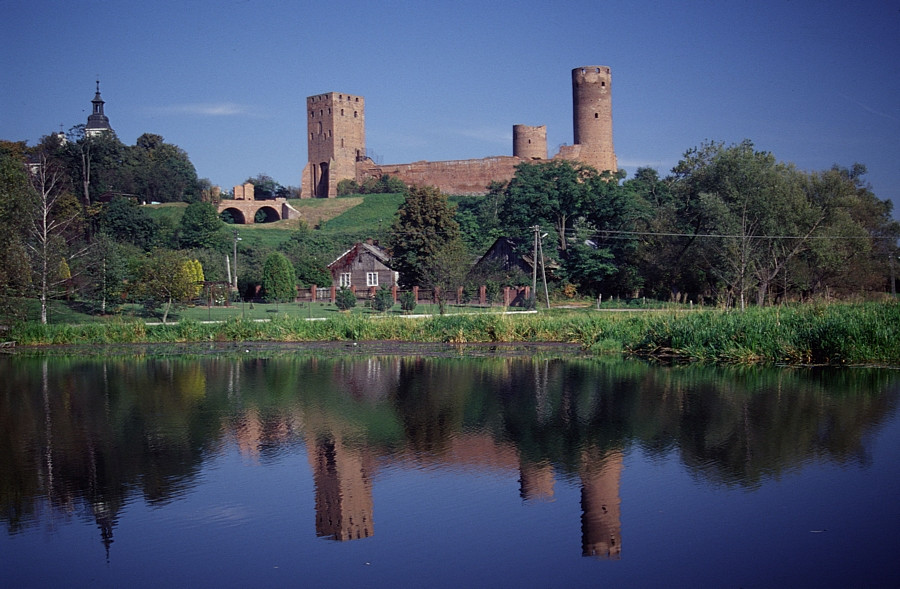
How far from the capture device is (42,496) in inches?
297

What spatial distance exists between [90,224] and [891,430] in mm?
43303

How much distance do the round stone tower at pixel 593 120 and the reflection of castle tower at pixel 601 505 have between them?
49410 mm

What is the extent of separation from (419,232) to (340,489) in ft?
86.1

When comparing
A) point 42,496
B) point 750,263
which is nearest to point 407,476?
point 42,496

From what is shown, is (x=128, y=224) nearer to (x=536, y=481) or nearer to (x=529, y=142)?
(x=529, y=142)

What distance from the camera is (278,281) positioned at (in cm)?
3259

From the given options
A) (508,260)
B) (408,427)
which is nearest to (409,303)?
(508,260)

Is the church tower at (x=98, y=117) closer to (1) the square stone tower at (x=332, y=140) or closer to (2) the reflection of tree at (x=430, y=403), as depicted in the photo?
(1) the square stone tower at (x=332, y=140)

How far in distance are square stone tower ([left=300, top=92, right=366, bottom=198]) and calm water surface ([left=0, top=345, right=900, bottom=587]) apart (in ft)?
179

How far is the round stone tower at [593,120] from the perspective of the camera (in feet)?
185

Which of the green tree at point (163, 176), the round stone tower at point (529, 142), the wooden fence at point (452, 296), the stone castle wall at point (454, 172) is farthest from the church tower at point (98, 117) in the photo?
the wooden fence at point (452, 296)

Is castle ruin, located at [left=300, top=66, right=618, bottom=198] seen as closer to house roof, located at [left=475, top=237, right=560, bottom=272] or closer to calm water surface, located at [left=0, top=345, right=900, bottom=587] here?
house roof, located at [left=475, top=237, right=560, bottom=272]

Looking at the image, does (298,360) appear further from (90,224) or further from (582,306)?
(90,224)

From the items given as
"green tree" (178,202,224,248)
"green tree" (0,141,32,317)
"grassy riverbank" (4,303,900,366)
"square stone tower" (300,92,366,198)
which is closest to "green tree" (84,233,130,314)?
"green tree" (0,141,32,317)
